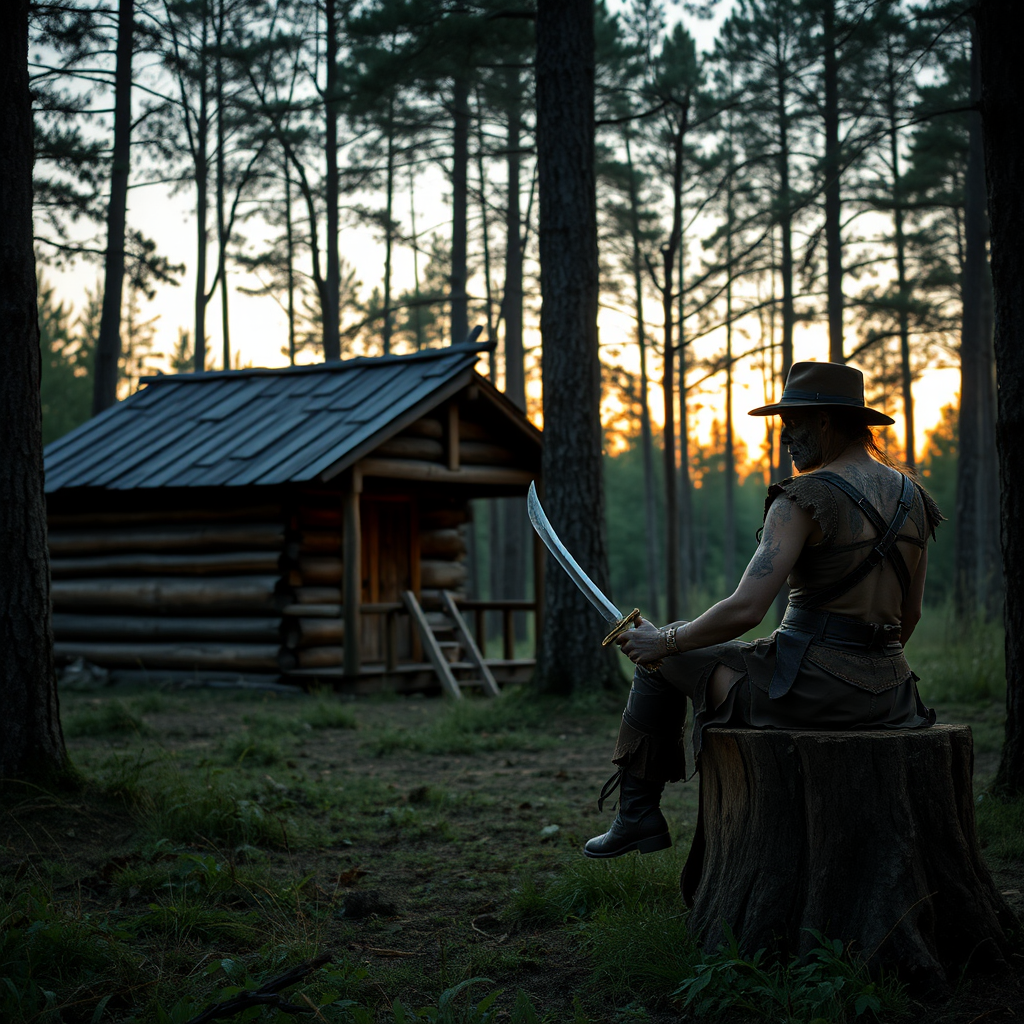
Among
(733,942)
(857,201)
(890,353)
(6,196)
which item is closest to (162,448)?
(6,196)

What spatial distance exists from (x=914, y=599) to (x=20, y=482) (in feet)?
14.7

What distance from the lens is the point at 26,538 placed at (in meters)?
5.61

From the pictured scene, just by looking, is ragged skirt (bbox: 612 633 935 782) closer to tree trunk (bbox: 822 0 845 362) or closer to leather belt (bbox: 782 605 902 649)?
leather belt (bbox: 782 605 902 649)

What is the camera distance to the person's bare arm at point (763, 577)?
3459 millimetres

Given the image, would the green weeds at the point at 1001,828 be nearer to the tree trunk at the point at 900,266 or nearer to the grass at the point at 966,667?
the grass at the point at 966,667

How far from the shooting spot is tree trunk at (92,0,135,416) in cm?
1834

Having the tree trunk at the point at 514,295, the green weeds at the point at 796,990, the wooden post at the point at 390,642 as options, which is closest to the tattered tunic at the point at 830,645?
the green weeds at the point at 796,990

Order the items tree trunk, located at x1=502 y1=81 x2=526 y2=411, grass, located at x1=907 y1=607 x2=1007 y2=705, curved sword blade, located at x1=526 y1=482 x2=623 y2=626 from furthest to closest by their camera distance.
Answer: tree trunk, located at x1=502 y1=81 x2=526 y2=411
grass, located at x1=907 y1=607 x2=1007 y2=705
curved sword blade, located at x1=526 y1=482 x2=623 y2=626

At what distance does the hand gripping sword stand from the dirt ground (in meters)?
1.18

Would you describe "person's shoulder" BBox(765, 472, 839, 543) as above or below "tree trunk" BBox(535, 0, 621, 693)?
below

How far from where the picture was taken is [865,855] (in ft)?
11.2

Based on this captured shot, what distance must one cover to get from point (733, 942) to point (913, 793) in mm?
769

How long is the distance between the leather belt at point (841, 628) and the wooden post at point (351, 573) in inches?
368

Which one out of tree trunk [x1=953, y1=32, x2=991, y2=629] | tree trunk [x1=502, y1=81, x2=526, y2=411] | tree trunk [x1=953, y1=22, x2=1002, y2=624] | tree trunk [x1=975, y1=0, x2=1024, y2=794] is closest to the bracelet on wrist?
tree trunk [x1=975, y1=0, x2=1024, y2=794]
